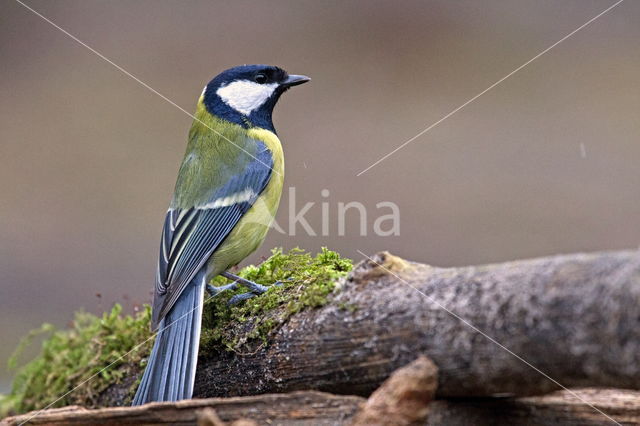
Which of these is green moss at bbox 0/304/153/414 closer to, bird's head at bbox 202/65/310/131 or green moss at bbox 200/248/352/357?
green moss at bbox 200/248/352/357

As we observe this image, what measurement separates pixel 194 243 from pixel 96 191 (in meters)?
4.11

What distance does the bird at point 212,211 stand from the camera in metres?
2.43

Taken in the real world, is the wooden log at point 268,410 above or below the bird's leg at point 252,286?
below

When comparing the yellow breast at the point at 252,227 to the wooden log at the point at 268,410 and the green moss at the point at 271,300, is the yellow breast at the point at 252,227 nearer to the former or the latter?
the green moss at the point at 271,300

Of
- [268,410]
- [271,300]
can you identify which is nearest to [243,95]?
[271,300]

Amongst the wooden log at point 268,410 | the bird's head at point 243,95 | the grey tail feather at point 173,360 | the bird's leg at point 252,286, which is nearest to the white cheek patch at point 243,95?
the bird's head at point 243,95

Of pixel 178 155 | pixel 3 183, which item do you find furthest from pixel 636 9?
pixel 3 183

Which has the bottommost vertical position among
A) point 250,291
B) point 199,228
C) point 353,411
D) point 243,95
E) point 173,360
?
point 353,411

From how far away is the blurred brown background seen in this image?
5664 mm

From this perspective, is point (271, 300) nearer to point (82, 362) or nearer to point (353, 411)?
point (353, 411)

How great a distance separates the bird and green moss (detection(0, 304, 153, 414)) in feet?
1.06

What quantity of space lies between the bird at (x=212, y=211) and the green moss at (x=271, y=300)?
0.07m

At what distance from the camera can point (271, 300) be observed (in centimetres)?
242

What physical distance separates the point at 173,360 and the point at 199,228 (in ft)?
2.19
